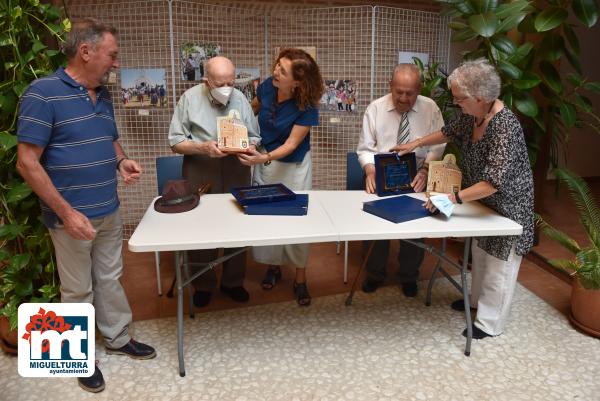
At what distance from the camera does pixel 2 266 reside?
2.30 metres

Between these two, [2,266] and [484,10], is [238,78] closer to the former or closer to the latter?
[484,10]

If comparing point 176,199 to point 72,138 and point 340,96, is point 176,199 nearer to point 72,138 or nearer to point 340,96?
point 72,138

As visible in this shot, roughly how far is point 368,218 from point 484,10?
156 centimetres

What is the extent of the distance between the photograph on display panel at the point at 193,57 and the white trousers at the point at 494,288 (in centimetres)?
237

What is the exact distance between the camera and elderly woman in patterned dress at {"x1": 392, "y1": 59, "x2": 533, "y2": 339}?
2217 millimetres

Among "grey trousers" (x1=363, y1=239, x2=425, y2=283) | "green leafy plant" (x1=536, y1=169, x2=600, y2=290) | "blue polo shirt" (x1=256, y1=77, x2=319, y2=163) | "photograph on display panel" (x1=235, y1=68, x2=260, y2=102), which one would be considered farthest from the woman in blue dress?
"green leafy plant" (x1=536, y1=169, x2=600, y2=290)

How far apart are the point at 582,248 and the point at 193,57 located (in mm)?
2956

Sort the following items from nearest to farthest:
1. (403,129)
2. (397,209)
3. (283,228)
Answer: (283,228), (397,209), (403,129)

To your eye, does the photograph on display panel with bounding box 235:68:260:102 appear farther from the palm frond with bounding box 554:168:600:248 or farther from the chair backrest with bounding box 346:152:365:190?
the palm frond with bounding box 554:168:600:248

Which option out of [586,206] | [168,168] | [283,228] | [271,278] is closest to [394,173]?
[283,228]

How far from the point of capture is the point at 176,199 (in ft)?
7.70

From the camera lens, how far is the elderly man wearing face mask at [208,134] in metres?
2.52

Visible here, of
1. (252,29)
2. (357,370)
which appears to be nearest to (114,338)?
(357,370)

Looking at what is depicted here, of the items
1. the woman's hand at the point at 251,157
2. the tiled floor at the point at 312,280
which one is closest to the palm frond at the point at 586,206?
the tiled floor at the point at 312,280
